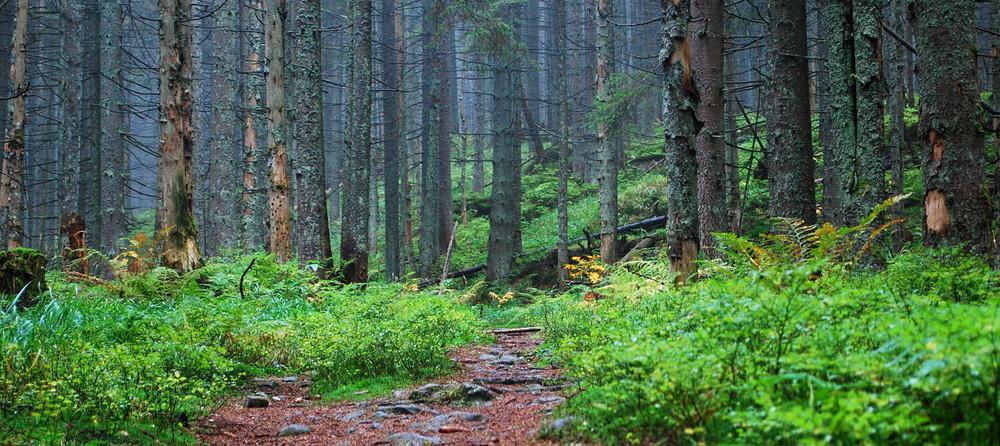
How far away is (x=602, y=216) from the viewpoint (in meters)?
18.6

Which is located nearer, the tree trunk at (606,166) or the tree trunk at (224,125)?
the tree trunk at (606,166)

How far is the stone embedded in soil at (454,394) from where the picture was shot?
20.9 feet

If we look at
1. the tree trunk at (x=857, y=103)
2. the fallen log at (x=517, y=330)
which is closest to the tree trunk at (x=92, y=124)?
the fallen log at (x=517, y=330)

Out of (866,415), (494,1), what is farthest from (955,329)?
(494,1)

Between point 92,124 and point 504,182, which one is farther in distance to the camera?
point 92,124

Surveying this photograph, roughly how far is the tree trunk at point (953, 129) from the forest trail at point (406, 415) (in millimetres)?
4278

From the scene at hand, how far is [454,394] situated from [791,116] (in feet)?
25.4

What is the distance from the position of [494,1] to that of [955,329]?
23.2m

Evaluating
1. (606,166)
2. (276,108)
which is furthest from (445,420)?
(606,166)

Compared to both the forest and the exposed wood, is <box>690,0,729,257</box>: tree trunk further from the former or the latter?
the exposed wood

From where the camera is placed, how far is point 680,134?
797cm

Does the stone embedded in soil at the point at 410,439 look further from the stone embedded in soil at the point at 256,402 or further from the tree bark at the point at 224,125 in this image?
the tree bark at the point at 224,125

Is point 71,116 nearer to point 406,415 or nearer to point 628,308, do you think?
point 406,415

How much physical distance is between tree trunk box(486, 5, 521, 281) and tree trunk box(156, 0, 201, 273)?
1035 centimetres
